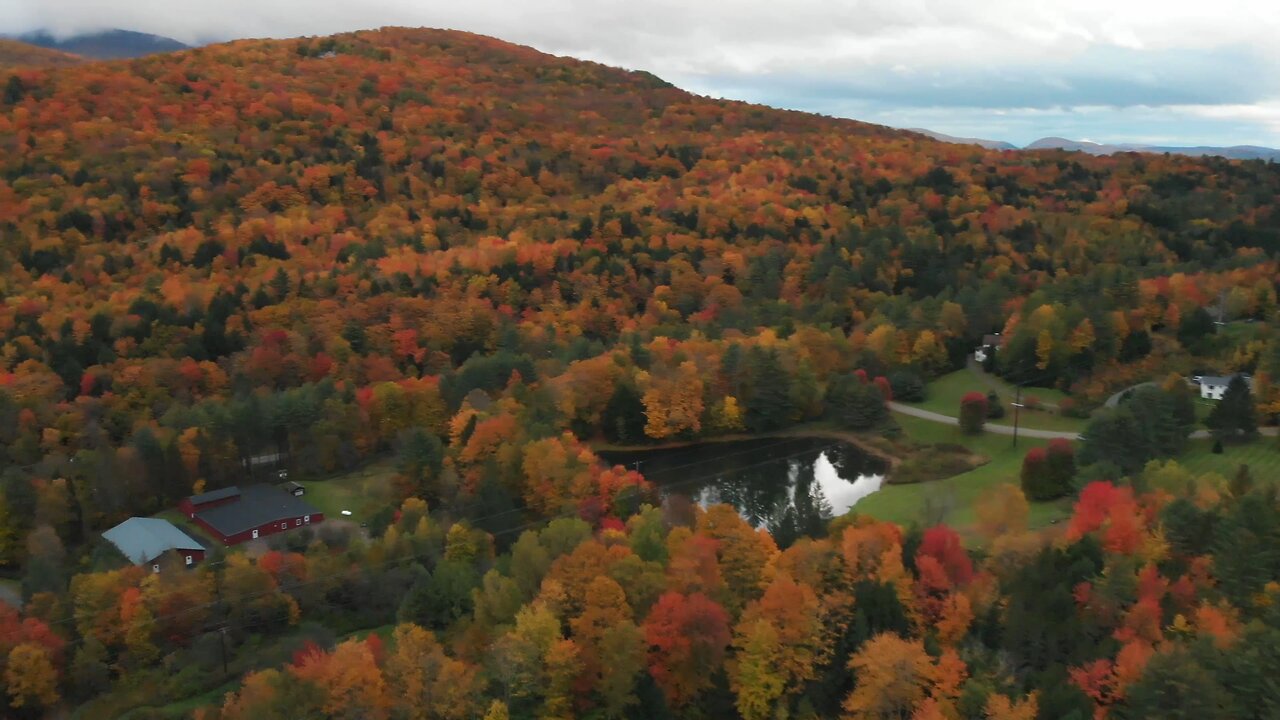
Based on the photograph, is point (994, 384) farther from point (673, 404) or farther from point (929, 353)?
point (673, 404)

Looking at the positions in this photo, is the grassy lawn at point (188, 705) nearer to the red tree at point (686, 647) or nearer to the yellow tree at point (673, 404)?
the red tree at point (686, 647)

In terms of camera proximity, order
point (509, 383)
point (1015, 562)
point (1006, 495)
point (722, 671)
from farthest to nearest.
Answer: point (509, 383)
point (1006, 495)
point (1015, 562)
point (722, 671)

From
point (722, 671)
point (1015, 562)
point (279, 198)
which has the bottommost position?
point (722, 671)

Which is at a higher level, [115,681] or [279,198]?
[279,198]

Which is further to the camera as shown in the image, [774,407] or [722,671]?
[774,407]

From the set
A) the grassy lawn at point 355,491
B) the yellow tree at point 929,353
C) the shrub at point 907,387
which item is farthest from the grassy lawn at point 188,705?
the yellow tree at point 929,353

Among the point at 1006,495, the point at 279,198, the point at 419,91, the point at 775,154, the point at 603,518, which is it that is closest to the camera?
the point at 1006,495

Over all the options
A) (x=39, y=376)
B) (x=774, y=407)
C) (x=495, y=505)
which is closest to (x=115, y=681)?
(x=495, y=505)

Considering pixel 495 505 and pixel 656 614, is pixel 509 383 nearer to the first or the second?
pixel 495 505
